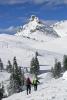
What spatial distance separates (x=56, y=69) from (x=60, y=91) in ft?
465

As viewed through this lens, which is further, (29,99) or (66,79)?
(66,79)

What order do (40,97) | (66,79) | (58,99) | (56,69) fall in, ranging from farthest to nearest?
(56,69) < (66,79) < (40,97) < (58,99)

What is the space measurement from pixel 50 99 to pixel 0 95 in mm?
74846

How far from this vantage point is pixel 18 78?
127 meters

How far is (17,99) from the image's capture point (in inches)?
1644

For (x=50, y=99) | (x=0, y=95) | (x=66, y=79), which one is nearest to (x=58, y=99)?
(x=50, y=99)

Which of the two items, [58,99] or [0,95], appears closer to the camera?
[58,99]

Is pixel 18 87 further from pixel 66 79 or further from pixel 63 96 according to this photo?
pixel 63 96

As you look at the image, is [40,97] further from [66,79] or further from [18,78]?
[18,78]

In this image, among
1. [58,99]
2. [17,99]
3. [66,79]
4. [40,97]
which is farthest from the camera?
[66,79]

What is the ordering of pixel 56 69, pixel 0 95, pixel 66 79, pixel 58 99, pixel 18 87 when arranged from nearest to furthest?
1. pixel 58 99
2. pixel 66 79
3. pixel 0 95
4. pixel 18 87
5. pixel 56 69

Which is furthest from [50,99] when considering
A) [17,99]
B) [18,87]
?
[18,87]

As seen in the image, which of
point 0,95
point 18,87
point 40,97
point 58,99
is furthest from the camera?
point 18,87

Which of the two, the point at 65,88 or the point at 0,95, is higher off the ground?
the point at 65,88
